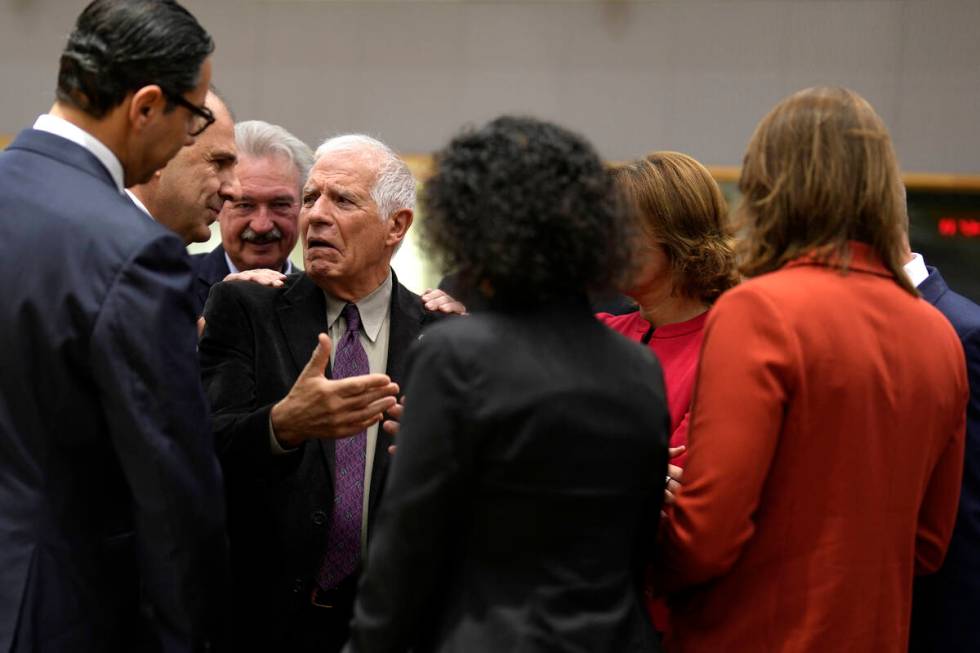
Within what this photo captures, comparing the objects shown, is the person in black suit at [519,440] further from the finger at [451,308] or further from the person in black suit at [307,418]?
the finger at [451,308]

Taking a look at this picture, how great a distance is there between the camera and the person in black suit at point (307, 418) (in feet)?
7.13

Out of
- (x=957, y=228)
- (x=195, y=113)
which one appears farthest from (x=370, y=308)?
(x=957, y=228)

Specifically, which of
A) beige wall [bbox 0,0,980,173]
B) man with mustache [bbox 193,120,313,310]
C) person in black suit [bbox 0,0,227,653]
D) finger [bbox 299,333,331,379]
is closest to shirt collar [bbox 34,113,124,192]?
person in black suit [bbox 0,0,227,653]

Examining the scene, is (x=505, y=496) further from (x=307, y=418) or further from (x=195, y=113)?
(x=195, y=113)

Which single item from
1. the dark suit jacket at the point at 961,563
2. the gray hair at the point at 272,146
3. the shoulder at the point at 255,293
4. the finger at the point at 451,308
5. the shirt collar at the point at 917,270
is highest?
the gray hair at the point at 272,146

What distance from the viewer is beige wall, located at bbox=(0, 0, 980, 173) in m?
5.25

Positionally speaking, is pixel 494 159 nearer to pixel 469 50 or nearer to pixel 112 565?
pixel 112 565

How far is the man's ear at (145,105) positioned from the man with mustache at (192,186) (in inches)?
23.4

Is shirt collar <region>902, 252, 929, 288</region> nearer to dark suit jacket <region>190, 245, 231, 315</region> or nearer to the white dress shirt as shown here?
the white dress shirt

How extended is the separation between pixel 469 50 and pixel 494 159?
4.11 metres

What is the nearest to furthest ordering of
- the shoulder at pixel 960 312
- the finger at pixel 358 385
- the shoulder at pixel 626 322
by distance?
the finger at pixel 358 385 → the shoulder at pixel 960 312 → the shoulder at pixel 626 322

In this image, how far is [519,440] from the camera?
4.77ft

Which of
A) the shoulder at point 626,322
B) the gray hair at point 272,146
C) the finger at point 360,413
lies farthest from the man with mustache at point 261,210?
the finger at point 360,413

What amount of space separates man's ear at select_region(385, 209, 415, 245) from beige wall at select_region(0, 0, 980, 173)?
2790mm
